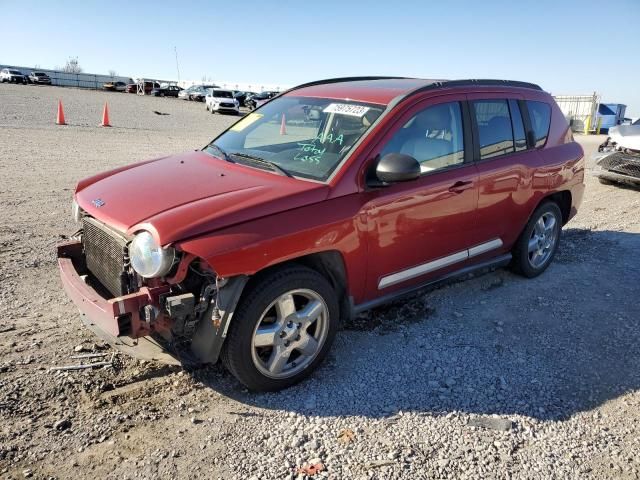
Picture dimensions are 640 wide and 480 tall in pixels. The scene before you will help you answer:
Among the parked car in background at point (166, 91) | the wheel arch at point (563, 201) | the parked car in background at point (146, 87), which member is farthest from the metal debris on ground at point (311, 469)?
the parked car in background at point (146, 87)

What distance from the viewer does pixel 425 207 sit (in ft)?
13.1

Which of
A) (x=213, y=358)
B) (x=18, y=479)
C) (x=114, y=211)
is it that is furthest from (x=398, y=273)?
(x=18, y=479)

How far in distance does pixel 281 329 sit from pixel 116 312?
1.01 meters

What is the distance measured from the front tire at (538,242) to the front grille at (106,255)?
387 cm

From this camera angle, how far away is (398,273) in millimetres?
3986

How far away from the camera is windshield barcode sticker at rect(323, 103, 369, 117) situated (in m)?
3.97

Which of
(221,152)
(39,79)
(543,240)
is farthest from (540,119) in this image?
(39,79)

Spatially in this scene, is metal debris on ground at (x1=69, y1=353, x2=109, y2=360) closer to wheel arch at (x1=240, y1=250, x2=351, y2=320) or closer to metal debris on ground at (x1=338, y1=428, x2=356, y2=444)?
wheel arch at (x1=240, y1=250, x2=351, y2=320)

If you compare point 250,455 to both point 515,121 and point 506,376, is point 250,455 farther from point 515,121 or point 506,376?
point 515,121

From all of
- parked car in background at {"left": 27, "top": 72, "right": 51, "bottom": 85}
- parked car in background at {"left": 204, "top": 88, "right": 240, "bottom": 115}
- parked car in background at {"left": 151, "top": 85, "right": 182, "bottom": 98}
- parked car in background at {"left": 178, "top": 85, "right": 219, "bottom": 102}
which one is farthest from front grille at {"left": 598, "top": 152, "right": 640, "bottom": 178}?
parked car in background at {"left": 27, "top": 72, "right": 51, "bottom": 85}

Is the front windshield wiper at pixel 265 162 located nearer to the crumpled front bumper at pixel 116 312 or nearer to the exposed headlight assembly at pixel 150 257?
the exposed headlight assembly at pixel 150 257

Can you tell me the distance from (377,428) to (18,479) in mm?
1942

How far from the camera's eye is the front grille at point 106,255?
10.3ft

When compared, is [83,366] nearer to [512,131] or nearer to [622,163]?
[512,131]
